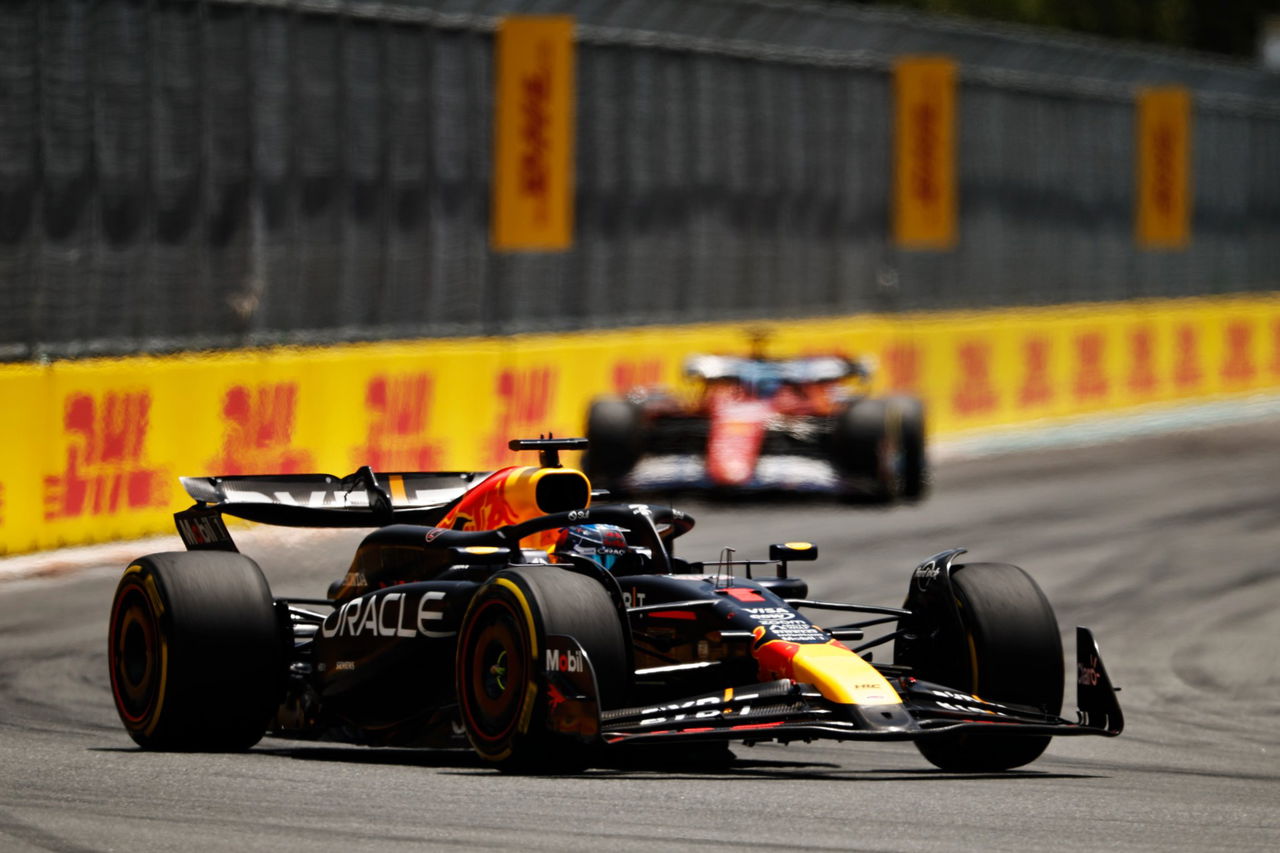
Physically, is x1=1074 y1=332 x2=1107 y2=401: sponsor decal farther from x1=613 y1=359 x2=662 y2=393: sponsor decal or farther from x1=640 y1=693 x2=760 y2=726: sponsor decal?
x1=640 y1=693 x2=760 y2=726: sponsor decal

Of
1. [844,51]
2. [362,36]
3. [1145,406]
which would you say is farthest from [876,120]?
[362,36]

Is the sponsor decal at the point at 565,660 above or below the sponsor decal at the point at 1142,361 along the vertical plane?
above

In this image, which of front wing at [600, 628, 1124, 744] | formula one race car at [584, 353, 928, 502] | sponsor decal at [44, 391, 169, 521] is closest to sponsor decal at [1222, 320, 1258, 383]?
formula one race car at [584, 353, 928, 502]

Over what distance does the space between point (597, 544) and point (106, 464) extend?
296 inches

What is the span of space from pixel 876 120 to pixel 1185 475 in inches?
273

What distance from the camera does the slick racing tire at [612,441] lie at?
800 inches

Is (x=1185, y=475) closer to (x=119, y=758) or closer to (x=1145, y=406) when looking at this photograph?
(x=1145, y=406)

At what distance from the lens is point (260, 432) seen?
59.7ft

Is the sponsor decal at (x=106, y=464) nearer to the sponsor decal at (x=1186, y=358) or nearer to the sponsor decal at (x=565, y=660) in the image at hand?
the sponsor decal at (x=565, y=660)

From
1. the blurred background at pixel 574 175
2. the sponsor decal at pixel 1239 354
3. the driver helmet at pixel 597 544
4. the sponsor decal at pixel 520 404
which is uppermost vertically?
the blurred background at pixel 574 175

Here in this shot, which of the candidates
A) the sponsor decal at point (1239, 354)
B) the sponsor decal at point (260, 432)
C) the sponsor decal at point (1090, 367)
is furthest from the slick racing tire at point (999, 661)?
the sponsor decal at point (1239, 354)

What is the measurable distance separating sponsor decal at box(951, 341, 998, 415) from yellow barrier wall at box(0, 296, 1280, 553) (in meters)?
0.02

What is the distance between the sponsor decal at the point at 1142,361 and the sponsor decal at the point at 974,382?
3.92 meters

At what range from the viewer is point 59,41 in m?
17.5
